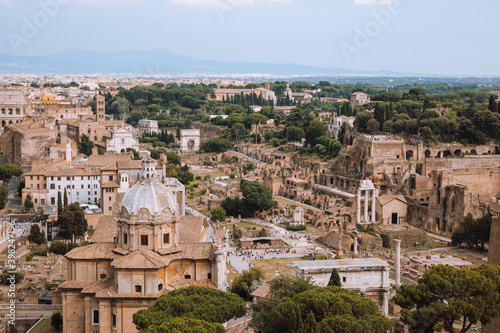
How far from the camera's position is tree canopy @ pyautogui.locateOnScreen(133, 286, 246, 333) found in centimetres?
2161

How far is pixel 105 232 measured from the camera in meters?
34.0

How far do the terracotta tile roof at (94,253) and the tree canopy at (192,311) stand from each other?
16.6 feet

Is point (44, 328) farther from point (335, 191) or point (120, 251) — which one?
point (335, 191)

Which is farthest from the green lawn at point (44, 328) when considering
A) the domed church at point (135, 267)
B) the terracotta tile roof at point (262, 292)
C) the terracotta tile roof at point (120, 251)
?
the terracotta tile roof at point (262, 292)

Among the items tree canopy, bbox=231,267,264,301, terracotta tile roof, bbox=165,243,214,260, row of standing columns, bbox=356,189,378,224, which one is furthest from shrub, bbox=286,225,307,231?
terracotta tile roof, bbox=165,243,214,260

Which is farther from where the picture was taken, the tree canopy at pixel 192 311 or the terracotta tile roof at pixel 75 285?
the terracotta tile roof at pixel 75 285

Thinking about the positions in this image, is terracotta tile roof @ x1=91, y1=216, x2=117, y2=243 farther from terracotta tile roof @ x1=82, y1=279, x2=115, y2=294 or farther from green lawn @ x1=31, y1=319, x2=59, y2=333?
terracotta tile roof @ x1=82, y1=279, x2=115, y2=294

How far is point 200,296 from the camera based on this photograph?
24.4 metres

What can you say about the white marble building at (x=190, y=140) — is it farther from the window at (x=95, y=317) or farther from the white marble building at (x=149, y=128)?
the window at (x=95, y=317)

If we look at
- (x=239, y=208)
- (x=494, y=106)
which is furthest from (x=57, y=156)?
(x=494, y=106)

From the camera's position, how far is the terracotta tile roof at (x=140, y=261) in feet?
88.2

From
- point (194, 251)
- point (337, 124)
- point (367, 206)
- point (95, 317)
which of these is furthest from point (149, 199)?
point (337, 124)

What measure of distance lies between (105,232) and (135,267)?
304 inches

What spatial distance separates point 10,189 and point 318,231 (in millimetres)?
27332
